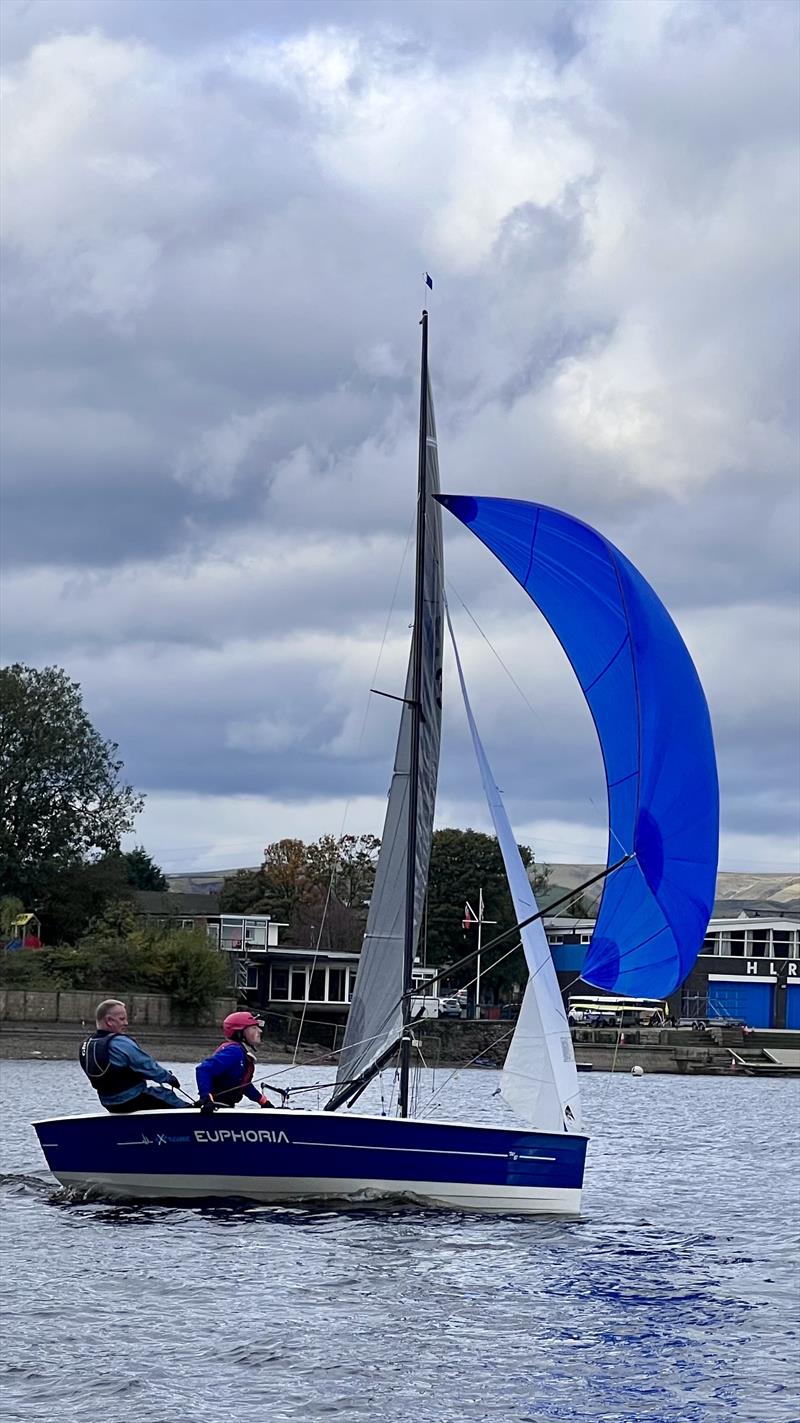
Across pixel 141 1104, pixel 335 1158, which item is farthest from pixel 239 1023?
pixel 335 1158

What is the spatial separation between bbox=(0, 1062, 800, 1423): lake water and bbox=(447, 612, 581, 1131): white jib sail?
50.6 inches

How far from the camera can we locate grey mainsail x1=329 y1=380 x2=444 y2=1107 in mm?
21953

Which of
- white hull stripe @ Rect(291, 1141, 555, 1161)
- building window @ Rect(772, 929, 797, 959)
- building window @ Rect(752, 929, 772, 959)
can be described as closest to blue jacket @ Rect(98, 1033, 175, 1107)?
white hull stripe @ Rect(291, 1141, 555, 1161)

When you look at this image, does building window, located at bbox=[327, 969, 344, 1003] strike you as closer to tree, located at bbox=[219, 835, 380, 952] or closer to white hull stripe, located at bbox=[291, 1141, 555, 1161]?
tree, located at bbox=[219, 835, 380, 952]

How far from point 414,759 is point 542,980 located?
298 cm

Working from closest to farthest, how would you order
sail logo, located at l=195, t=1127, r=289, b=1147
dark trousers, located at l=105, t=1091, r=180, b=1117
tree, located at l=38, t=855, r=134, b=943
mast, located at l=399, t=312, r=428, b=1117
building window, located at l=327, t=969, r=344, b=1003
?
sail logo, located at l=195, t=1127, r=289, b=1147, dark trousers, located at l=105, t=1091, r=180, b=1117, mast, located at l=399, t=312, r=428, b=1117, tree, located at l=38, t=855, r=134, b=943, building window, located at l=327, t=969, r=344, b=1003

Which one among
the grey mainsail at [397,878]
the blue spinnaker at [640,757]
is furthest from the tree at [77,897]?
the blue spinnaker at [640,757]

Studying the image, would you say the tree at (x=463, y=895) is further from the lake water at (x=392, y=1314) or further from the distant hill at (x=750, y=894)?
the lake water at (x=392, y=1314)

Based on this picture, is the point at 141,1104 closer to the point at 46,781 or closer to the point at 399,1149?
the point at 399,1149

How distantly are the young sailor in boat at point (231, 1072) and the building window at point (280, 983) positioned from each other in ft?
273

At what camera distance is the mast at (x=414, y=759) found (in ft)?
70.9

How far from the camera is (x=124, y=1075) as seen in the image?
68.1 feet

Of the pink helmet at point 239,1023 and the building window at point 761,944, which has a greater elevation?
the building window at point 761,944

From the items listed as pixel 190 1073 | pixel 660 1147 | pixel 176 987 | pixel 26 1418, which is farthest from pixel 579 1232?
pixel 176 987
